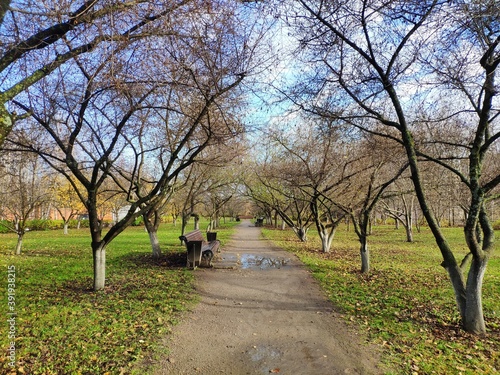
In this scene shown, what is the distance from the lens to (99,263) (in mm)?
6637

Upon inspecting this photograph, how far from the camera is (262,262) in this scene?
11289mm

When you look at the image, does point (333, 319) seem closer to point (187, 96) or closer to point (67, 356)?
point (67, 356)

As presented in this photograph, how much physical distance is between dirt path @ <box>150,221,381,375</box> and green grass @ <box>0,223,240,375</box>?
17.7 inches

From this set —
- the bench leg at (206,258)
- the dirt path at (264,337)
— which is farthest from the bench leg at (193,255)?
the dirt path at (264,337)

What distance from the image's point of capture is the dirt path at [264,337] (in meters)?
3.68

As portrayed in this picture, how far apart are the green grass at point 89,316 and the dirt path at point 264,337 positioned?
0.45 metres

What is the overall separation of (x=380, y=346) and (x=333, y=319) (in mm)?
1133

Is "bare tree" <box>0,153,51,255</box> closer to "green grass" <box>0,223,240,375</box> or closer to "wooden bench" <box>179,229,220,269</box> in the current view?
"green grass" <box>0,223,240,375</box>

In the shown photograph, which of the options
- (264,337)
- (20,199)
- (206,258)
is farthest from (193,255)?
(20,199)

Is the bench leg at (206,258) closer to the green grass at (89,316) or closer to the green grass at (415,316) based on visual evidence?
the green grass at (89,316)

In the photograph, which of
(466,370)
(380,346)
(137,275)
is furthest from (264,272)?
(466,370)

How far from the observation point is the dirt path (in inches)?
145

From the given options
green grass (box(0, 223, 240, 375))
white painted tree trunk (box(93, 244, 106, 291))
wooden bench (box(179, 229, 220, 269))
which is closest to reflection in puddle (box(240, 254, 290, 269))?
wooden bench (box(179, 229, 220, 269))

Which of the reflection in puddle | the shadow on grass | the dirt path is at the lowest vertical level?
the reflection in puddle
